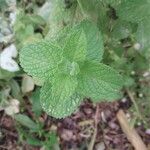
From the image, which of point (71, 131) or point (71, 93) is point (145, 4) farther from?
point (71, 131)

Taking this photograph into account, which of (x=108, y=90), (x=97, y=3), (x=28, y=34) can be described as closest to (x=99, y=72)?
(x=108, y=90)

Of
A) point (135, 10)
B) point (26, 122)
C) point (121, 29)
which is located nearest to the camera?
point (135, 10)


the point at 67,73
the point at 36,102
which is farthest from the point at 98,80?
the point at 36,102

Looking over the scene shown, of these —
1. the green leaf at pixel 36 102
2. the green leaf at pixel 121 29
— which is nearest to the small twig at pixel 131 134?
the green leaf at pixel 36 102

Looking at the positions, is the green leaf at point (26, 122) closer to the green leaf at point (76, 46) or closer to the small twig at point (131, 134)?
the small twig at point (131, 134)

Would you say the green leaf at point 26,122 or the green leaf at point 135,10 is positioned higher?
the green leaf at point 135,10

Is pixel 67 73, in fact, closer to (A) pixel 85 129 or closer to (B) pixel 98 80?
(B) pixel 98 80
